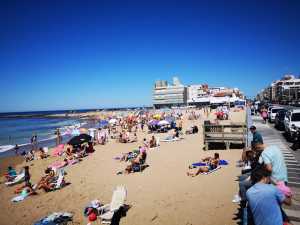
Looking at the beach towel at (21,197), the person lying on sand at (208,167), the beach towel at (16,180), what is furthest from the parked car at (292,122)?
the beach towel at (16,180)

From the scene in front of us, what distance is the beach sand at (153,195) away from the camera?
6992mm

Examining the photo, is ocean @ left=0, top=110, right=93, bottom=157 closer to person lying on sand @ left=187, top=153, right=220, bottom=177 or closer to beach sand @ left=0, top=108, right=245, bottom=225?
beach sand @ left=0, top=108, right=245, bottom=225

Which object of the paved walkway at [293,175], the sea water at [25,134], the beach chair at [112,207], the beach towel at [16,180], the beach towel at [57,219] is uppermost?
the paved walkway at [293,175]

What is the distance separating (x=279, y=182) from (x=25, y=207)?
8.88 m

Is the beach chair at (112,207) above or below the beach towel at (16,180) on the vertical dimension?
above

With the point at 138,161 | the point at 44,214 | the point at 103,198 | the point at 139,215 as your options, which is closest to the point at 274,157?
the point at 139,215

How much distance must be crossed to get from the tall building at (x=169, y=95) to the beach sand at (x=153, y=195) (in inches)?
5051

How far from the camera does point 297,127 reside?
13539 millimetres

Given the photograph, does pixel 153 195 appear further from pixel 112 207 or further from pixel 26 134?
pixel 26 134

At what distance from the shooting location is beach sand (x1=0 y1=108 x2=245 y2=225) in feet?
22.9

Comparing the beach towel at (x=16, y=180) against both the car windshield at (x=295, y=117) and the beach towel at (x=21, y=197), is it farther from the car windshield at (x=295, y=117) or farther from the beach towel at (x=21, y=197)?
the car windshield at (x=295, y=117)

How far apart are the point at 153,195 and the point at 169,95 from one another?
135 m

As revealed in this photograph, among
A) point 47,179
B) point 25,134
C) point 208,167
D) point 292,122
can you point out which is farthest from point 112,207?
point 25,134

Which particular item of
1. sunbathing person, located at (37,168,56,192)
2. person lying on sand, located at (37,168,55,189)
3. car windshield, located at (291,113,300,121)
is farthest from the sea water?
car windshield, located at (291,113,300,121)
